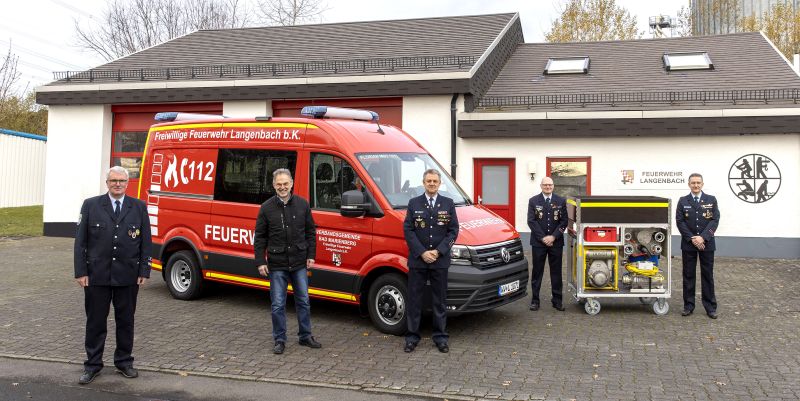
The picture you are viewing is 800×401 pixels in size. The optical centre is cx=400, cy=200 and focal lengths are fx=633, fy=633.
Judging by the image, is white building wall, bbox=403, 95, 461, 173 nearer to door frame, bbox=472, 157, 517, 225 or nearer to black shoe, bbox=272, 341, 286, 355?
door frame, bbox=472, 157, 517, 225

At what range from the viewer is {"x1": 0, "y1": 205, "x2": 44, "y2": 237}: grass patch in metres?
17.6

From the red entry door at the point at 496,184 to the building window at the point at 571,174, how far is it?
94 cm

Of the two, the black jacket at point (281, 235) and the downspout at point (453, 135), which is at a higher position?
the downspout at point (453, 135)

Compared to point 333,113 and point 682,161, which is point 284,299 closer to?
point 333,113

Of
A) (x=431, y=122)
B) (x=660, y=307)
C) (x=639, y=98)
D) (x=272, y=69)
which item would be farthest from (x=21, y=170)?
(x=660, y=307)

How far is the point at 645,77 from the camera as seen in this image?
1569 centimetres

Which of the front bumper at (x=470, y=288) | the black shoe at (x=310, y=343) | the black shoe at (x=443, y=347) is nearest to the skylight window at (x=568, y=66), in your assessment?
the front bumper at (x=470, y=288)

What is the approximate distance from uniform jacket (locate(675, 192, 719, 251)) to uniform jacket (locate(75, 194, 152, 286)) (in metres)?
6.41

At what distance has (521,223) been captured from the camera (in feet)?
47.3

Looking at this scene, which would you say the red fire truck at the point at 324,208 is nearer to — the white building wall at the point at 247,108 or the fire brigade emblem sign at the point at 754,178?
the white building wall at the point at 247,108

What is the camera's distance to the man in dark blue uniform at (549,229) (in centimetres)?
848

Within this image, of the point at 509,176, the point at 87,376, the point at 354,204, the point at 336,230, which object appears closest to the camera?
the point at 87,376

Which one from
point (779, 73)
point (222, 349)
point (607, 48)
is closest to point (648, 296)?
point (222, 349)

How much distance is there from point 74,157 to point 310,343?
1308 cm
